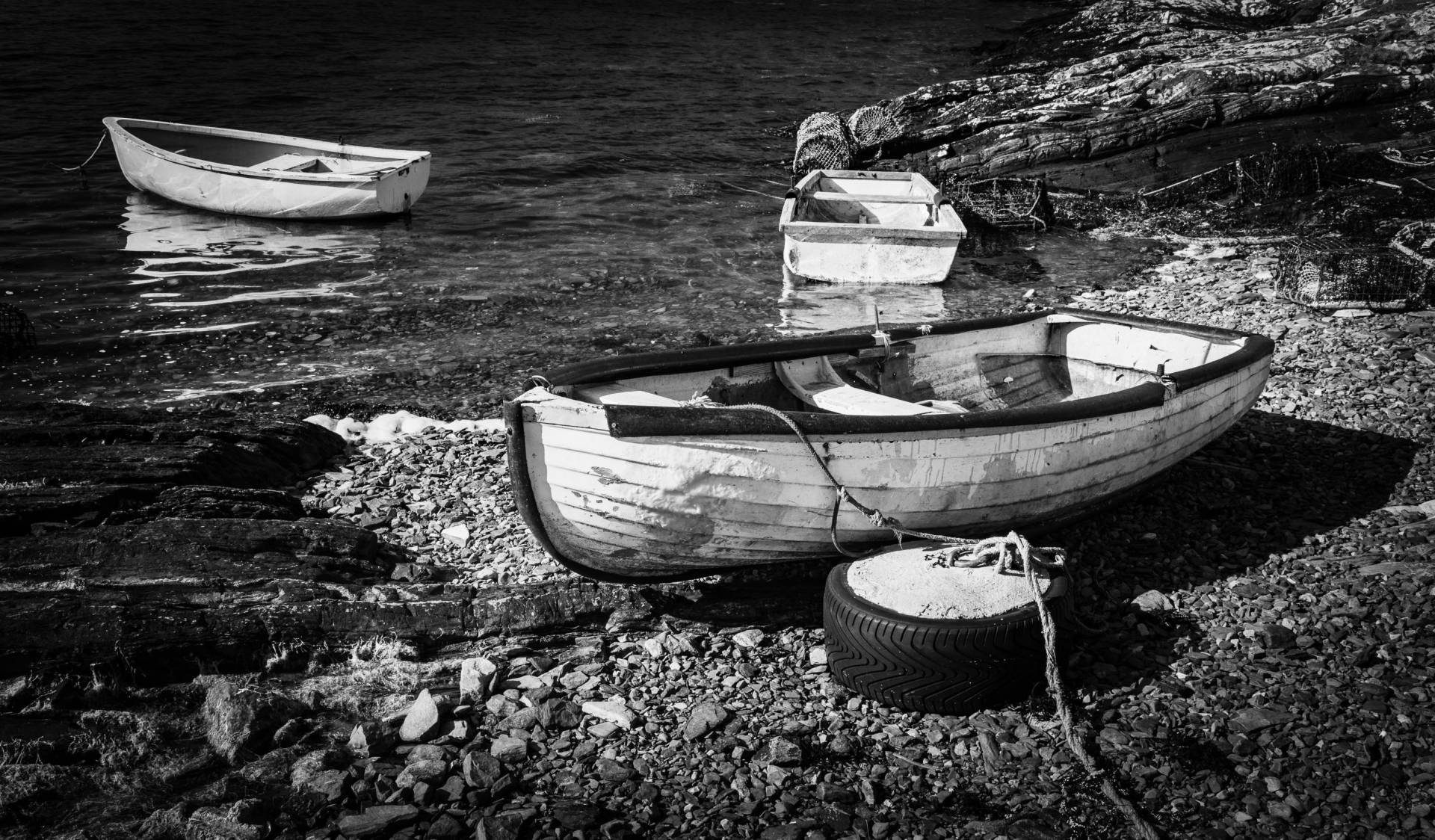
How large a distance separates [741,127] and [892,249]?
15513 millimetres

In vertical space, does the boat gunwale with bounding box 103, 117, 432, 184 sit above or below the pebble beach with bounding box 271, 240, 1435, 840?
above

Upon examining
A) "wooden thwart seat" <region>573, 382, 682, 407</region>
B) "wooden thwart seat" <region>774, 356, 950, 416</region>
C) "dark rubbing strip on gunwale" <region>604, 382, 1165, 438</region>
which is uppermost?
"dark rubbing strip on gunwale" <region>604, 382, 1165, 438</region>

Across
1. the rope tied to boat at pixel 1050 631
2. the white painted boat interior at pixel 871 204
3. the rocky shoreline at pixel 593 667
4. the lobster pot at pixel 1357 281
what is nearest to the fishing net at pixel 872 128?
the white painted boat interior at pixel 871 204

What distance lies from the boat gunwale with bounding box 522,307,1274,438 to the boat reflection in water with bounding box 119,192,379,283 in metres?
11.1

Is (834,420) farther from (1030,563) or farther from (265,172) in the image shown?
(265,172)

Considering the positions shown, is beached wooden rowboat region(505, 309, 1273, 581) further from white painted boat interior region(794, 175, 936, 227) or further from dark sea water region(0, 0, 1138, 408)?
white painted boat interior region(794, 175, 936, 227)

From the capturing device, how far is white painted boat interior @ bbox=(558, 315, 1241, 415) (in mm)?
7406

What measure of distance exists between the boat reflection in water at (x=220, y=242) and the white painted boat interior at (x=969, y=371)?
436 inches

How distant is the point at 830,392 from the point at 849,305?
23.2ft

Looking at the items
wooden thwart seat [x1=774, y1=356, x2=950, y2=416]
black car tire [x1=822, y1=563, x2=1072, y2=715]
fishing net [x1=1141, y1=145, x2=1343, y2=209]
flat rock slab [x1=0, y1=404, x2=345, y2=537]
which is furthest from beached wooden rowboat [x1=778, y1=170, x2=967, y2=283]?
black car tire [x1=822, y1=563, x2=1072, y2=715]

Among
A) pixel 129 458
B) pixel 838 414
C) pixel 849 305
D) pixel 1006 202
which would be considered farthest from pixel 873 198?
pixel 129 458

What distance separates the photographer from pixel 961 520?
21.5ft

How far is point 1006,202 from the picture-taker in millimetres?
17688

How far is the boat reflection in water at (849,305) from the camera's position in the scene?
45.3ft
